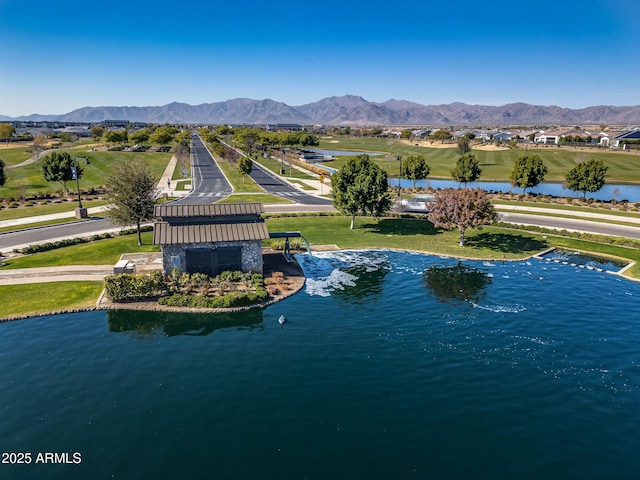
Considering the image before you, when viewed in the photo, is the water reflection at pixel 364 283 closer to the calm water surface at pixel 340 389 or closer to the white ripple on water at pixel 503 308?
the calm water surface at pixel 340 389

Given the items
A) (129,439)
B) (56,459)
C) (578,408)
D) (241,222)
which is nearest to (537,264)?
(578,408)

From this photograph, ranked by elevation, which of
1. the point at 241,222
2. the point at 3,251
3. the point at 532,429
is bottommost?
the point at 532,429

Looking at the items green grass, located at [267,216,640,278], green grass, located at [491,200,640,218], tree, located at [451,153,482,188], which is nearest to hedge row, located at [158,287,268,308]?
green grass, located at [267,216,640,278]

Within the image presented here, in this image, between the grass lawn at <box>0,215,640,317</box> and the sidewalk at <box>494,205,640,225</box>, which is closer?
the grass lawn at <box>0,215,640,317</box>

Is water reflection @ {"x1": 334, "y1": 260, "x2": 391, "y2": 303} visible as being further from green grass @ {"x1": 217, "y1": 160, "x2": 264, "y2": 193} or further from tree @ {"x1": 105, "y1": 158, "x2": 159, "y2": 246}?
green grass @ {"x1": 217, "y1": 160, "x2": 264, "y2": 193}

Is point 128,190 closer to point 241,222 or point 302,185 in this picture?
point 241,222

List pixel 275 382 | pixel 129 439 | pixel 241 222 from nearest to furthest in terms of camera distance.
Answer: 1. pixel 129 439
2. pixel 275 382
3. pixel 241 222

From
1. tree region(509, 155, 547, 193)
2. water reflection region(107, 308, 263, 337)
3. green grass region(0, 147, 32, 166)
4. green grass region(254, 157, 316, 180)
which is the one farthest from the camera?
green grass region(0, 147, 32, 166)
